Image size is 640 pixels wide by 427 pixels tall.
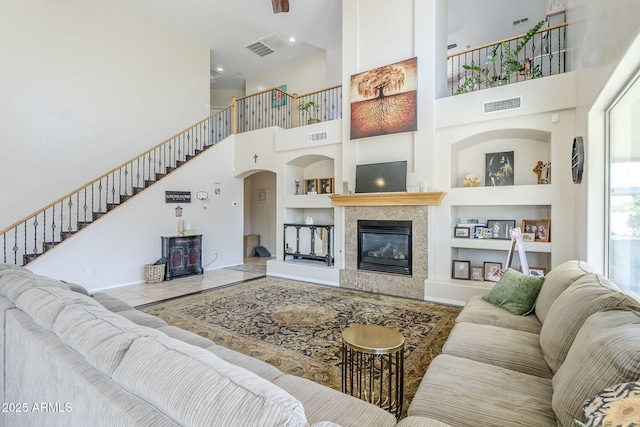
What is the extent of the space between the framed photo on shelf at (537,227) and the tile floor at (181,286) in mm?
4837

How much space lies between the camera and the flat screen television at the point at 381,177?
16.3 ft

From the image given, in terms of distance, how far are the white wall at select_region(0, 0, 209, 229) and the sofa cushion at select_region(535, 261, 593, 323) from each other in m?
7.42

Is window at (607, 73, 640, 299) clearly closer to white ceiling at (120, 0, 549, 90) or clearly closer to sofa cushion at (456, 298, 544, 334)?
sofa cushion at (456, 298, 544, 334)

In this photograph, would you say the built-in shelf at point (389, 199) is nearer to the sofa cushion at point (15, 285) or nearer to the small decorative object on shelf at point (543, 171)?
the small decorative object on shelf at point (543, 171)

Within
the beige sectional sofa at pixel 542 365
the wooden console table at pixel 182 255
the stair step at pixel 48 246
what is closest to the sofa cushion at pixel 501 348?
the beige sectional sofa at pixel 542 365

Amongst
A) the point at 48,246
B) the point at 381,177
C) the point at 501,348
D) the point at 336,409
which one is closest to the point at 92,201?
the point at 48,246

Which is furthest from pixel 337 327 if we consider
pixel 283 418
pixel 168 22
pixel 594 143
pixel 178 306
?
pixel 168 22

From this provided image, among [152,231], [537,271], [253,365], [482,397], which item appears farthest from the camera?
[152,231]

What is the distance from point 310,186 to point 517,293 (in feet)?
16.2

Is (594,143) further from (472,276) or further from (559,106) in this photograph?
(472,276)

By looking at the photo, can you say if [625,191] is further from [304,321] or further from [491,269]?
[304,321]

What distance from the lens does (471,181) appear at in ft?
16.0

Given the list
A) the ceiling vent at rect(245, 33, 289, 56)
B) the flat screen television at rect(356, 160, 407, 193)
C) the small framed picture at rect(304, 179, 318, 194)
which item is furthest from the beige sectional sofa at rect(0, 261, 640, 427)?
the ceiling vent at rect(245, 33, 289, 56)

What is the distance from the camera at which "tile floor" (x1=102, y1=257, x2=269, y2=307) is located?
15.4ft
